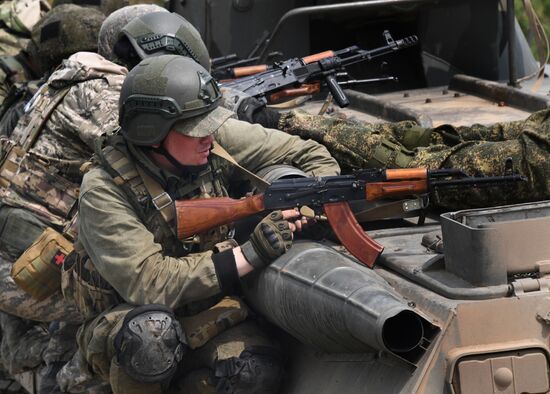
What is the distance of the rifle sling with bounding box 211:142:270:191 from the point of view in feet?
13.9

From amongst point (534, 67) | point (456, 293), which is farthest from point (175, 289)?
point (534, 67)

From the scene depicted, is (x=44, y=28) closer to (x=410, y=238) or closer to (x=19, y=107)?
(x=19, y=107)

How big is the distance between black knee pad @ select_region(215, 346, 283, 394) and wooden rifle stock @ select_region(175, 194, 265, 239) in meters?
0.46

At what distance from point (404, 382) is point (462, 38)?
11.9 feet

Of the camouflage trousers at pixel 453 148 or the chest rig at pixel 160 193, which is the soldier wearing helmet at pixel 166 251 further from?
the camouflage trousers at pixel 453 148

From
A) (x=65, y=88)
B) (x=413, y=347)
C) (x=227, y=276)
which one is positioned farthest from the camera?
(x=65, y=88)

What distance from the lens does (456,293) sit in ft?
10.7

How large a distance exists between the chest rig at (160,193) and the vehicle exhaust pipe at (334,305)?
0.88 ft

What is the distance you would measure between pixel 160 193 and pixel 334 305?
963mm

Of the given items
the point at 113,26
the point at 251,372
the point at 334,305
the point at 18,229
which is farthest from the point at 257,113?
the point at 334,305

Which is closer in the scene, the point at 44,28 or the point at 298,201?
the point at 298,201

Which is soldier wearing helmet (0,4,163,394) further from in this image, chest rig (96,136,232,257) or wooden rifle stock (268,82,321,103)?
chest rig (96,136,232,257)

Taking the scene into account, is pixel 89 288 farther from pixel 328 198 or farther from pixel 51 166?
pixel 51 166

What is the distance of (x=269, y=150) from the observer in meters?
4.48
